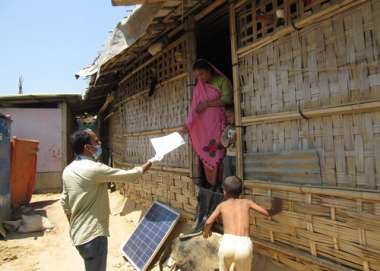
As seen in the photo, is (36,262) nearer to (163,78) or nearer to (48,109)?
(163,78)

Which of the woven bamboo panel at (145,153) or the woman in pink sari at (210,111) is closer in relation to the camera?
the woman in pink sari at (210,111)

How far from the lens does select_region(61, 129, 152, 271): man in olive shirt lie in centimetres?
338

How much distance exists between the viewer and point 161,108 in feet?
22.7

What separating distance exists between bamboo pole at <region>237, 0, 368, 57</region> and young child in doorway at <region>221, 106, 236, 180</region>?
904 millimetres

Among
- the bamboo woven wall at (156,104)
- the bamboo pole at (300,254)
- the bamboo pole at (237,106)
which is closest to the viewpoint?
the bamboo pole at (300,254)

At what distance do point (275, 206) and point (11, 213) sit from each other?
23.4 feet

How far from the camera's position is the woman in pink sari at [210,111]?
5016mm

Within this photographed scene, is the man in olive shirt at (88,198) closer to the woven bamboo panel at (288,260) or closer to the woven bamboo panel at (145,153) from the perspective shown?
the woven bamboo panel at (288,260)

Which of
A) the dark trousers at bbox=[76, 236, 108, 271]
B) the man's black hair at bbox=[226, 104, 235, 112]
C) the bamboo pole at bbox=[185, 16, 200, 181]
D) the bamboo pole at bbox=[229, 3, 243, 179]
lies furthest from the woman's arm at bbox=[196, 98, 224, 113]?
the dark trousers at bbox=[76, 236, 108, 271]

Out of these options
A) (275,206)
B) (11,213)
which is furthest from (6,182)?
(275,206)

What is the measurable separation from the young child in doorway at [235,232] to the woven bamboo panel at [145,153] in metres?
2.42

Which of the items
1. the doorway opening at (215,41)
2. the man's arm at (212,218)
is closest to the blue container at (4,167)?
the doorway opening at (215,41)

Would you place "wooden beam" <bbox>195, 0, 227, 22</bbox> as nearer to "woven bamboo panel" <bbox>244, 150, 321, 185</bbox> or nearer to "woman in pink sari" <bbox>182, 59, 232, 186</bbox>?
"woman in pink sari" <bbox>182, 59, 232, 186</bbox>

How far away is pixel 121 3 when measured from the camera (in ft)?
13.3
